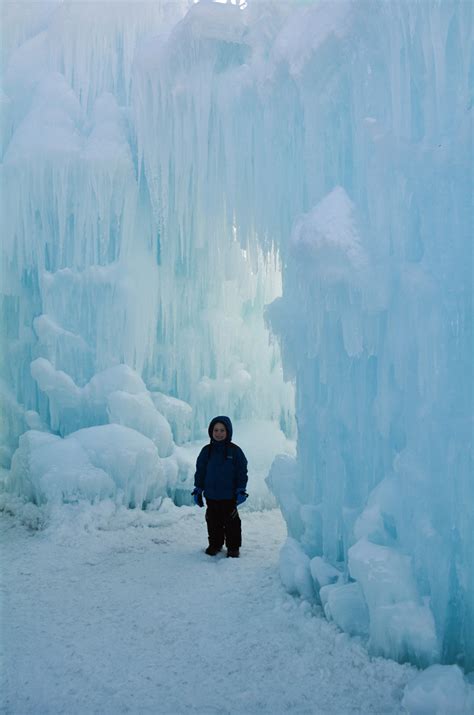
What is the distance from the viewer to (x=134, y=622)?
4367mm

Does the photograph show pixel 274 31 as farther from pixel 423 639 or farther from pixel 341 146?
pixel 423 639

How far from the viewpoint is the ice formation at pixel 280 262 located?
11.7 feet

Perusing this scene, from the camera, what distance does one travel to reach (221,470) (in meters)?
5.57

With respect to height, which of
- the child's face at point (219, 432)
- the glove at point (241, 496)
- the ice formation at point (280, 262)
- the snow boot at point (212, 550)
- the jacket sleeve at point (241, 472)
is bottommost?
the snow boot at point (212, 550)

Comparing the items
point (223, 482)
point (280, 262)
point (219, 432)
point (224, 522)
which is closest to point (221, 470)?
point (223, 482)

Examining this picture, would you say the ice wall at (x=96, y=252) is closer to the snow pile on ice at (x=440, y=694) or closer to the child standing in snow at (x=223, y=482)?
the child standing in snow at (x=223, y=482)

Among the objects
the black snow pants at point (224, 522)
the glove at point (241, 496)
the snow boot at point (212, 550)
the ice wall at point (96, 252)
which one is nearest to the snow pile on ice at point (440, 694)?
the glove at point (241, 496)

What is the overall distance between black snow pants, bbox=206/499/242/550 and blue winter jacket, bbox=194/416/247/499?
3.6 inches

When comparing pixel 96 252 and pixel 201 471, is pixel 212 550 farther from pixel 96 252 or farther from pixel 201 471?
pixel 96 252

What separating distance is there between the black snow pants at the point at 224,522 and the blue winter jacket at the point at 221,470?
3.6 inches

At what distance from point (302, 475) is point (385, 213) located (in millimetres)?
2323

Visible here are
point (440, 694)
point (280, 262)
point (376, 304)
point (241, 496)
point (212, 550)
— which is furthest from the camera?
point (280, 262)

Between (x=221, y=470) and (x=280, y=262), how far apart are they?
273cm

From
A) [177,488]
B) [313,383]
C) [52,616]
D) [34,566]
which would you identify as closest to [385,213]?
[313,383]
